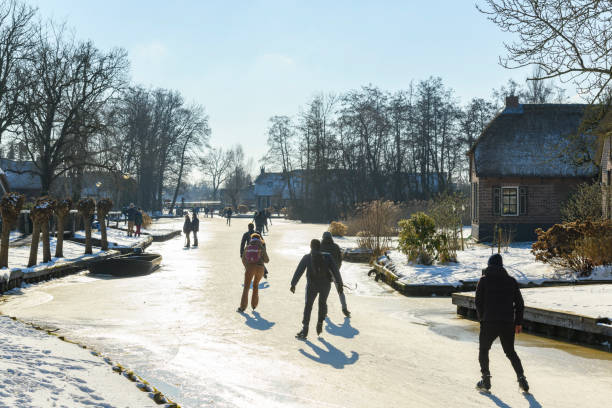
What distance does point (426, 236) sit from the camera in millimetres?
18500

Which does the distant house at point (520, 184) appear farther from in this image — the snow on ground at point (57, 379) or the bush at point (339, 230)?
the snow on ground at point (57, 379)

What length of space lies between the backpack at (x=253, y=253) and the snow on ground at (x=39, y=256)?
6821 millimetres

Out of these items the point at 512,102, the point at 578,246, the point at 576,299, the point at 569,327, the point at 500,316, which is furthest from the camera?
the point at 512,102

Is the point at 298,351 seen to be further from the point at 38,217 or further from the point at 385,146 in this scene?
the point at 385,146

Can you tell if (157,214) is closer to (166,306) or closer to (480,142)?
(480,142)

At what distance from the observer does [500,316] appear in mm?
6977

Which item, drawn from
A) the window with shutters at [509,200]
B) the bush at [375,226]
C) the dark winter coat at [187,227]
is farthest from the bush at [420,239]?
the dark winter coat at [187,227]

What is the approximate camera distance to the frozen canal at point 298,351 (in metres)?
6.60

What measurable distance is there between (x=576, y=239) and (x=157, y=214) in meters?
61.8

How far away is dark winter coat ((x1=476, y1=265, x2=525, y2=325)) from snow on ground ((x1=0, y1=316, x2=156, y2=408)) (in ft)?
12.8

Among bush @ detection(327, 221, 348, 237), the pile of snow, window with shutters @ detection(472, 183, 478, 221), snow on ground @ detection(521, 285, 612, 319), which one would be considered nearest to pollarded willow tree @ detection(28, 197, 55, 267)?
the pile of snow

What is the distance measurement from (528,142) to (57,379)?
2881 centimetres

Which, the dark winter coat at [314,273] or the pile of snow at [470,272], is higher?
the dark winter coat at [314,273]

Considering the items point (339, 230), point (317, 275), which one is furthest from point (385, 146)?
point (317, 275)
